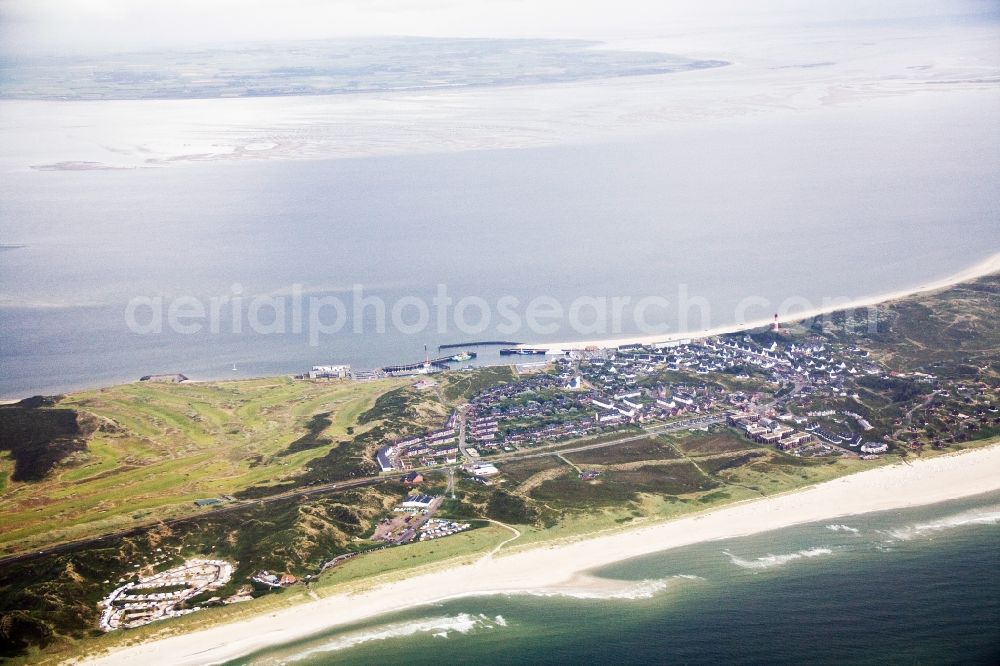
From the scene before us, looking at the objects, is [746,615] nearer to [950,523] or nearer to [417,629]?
[417,629]

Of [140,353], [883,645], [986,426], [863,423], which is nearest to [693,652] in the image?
[883,645]

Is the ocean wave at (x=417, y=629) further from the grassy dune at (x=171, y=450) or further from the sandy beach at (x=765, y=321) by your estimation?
the sandy beach at (x=765, y=321)

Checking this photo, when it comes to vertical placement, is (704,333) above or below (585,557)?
above

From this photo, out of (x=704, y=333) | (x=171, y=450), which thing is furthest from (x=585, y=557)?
(x=704, y=333)

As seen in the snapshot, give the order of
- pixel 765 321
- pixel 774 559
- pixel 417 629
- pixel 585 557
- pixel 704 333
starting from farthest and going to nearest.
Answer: pixel 765 321, pixel 704 333, pixel 585 557, pixel 774 559, pixel 417 629

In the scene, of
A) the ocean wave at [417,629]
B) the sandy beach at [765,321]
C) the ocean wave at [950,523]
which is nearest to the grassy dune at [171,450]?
the ocean wave at [417,629]

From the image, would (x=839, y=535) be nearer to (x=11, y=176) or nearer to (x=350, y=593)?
(x=350, y=593)

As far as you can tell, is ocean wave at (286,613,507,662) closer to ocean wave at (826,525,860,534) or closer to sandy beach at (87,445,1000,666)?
sandy beach at (87,445,1000,666)
